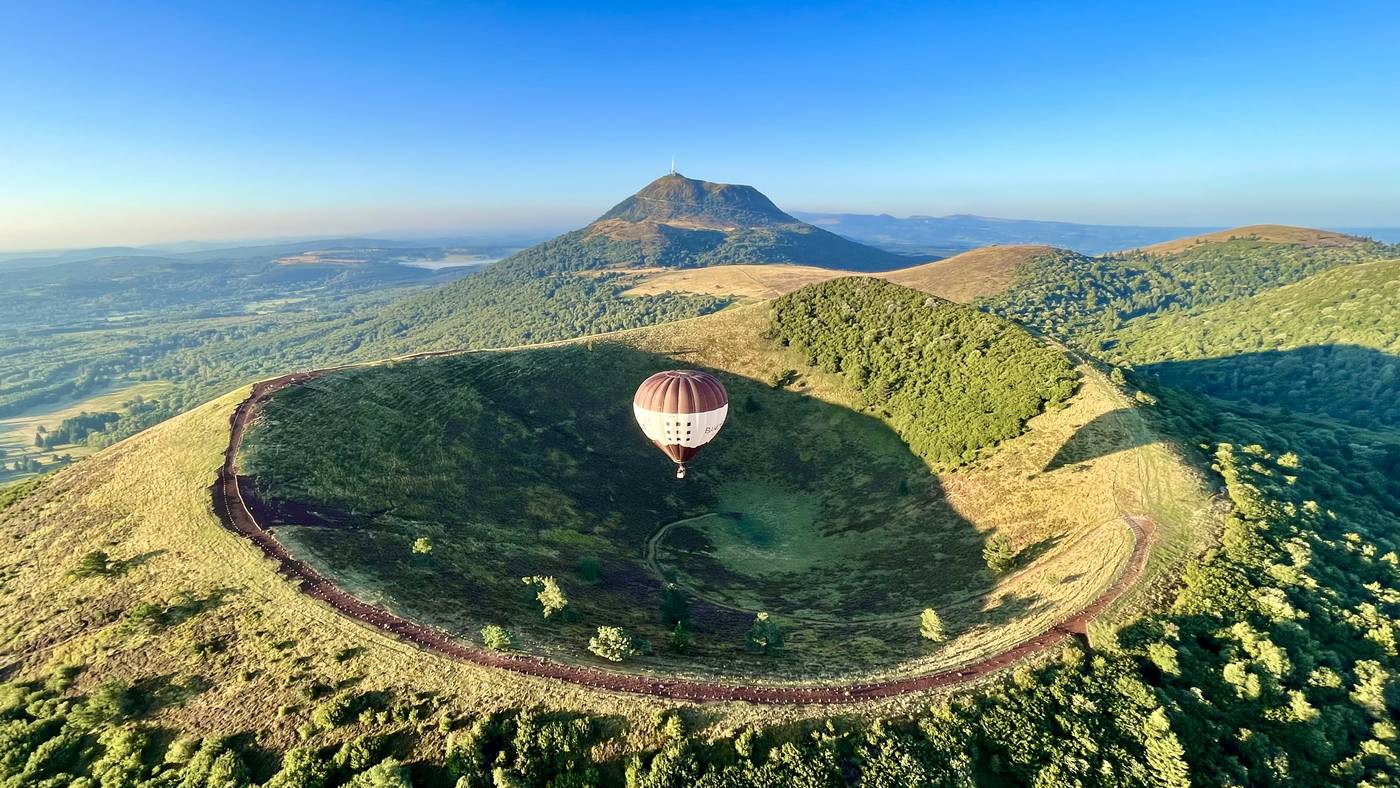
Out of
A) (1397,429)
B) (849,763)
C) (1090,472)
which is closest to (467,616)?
(849,763)

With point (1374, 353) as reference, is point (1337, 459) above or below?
below

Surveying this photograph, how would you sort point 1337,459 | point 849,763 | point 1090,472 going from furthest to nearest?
point 1337,459 → point 1090,472 → point 849,763

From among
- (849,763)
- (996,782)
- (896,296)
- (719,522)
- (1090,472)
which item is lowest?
(719,522)

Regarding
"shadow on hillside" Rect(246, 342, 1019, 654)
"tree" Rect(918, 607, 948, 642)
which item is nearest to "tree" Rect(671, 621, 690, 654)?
"shadow on hillside" Rect(246, 342, 1019, 654)

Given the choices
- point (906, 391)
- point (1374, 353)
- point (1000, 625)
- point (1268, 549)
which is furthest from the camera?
point (1374, 353)

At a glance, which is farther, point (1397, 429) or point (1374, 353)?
point (1374, 353)

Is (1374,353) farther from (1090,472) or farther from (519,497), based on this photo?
(519,497)

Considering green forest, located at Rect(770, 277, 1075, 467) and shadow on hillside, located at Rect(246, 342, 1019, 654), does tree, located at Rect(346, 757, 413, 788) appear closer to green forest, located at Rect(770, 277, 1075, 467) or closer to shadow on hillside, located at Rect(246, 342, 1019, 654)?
shadow on hillside, located at Rect(246, 342, 1019, 654)
